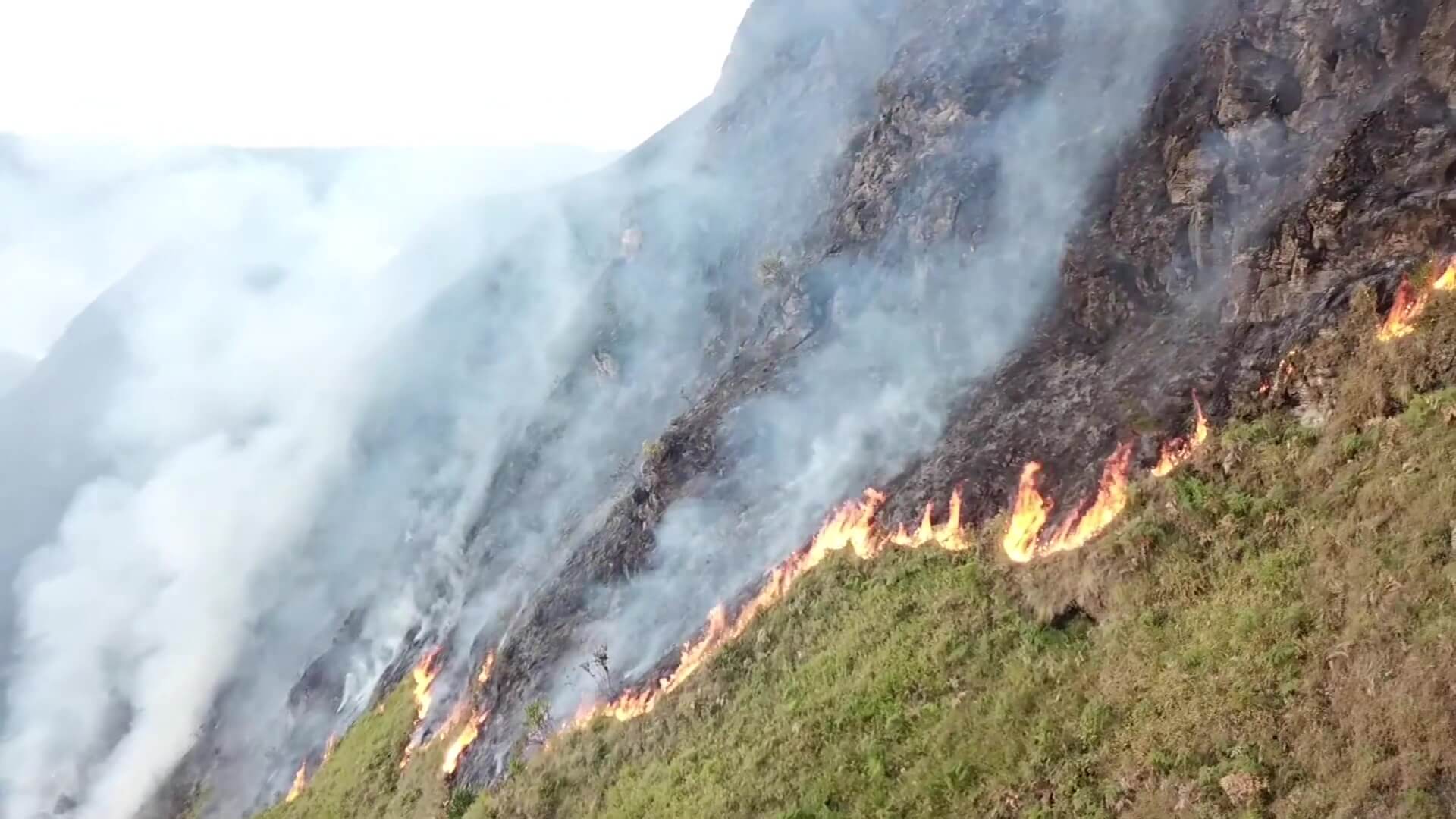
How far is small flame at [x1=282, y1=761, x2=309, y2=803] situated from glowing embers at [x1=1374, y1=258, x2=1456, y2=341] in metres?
39.8

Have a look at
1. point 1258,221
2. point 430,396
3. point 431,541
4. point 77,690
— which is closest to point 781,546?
point 1258,221

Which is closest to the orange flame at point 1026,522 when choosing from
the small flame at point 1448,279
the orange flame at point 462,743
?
the small flame at point 1448,279

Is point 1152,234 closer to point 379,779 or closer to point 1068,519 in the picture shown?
point 1068,519

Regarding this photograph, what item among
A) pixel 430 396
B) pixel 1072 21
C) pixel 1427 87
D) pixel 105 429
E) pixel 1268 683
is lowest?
pixel 1268 683

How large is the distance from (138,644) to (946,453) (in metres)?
83.4

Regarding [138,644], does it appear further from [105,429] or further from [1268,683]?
[1268,683]

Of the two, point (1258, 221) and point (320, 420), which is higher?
point (320, 420)

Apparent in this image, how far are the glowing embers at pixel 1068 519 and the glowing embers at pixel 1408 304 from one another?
192 inches

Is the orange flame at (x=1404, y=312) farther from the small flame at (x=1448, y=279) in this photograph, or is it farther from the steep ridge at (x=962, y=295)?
the steep ridge at (x=962, y=295)

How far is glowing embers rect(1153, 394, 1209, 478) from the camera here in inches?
695

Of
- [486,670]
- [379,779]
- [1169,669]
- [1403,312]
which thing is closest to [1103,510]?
[1169,669]

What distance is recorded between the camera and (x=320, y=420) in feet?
254

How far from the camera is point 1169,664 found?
1396 cm

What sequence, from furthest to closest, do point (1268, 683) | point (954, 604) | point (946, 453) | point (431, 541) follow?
point (431, 541) → point (946, 453) → point (954, 604) → point (1268, 683)
